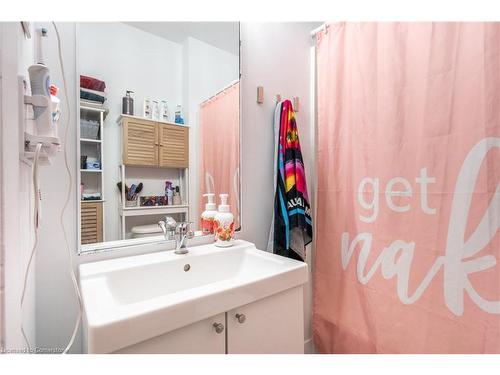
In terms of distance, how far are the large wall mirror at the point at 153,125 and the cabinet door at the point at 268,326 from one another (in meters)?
0.47

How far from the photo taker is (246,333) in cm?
76

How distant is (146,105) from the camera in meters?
1.03

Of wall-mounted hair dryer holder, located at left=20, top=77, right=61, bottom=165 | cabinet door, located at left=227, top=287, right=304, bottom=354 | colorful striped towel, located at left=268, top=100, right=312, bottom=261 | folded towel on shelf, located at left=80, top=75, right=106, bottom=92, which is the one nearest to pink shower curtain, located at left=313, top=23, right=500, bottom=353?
colorful striped towel, located at left=268, top=100, right=312, bottom=261

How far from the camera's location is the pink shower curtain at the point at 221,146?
3.92ft

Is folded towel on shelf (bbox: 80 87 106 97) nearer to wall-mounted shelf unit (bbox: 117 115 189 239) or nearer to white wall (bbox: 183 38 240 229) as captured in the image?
wall-mounted shelf unit (bbox: 117 115 189 239)

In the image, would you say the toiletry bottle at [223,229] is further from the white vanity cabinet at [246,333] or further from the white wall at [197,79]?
the white vanity cabinet at [246,333]

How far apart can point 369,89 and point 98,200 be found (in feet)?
4.12

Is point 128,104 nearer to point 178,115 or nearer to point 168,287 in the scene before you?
point 178,115

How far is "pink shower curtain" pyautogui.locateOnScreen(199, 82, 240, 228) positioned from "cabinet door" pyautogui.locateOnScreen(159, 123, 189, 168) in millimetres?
79

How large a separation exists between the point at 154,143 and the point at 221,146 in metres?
0.32

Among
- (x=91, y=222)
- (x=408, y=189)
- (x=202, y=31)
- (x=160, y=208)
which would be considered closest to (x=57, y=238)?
(x=91, y=222)

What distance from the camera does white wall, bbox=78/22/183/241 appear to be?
36.1 inches
